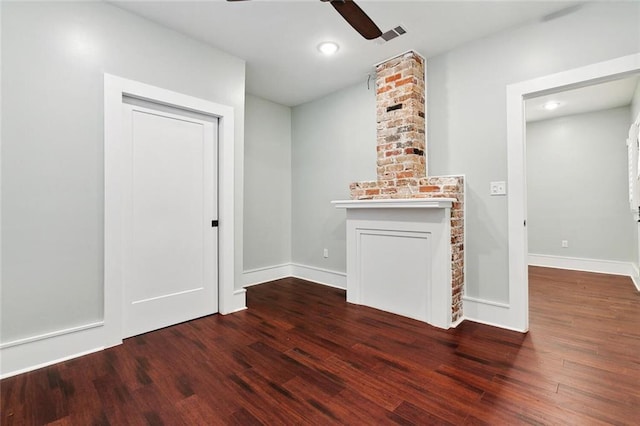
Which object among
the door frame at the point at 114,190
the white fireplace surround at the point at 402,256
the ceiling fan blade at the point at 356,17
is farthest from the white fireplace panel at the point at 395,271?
the door frame at the point at 114,190

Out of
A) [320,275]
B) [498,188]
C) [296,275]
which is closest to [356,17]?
[498,188]

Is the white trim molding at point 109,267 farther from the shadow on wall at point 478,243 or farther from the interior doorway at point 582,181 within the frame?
the interior doorway at point 582,181

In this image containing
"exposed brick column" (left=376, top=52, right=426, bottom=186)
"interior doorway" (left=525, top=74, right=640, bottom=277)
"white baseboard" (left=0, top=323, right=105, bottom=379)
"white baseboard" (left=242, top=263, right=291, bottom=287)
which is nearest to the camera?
"white baseboard" (left=0, top=323, right=105, bottom=379)

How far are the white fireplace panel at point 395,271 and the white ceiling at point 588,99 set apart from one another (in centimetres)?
268

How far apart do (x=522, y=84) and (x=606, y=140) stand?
360 centimetres

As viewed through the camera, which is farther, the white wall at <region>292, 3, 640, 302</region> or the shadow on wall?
the shadow on wall

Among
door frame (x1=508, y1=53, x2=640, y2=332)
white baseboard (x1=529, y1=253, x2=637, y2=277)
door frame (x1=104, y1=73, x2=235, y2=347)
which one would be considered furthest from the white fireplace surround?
white baseboard (x1=529, y1=253, x2=637, y2=277)

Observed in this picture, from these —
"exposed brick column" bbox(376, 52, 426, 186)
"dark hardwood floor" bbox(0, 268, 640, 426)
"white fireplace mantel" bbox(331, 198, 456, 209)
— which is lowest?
"dark hardwood floor" bbox(0, 268, 640, 426)

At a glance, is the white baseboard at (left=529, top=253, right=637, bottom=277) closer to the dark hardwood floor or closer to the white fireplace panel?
the dark hardwood floor

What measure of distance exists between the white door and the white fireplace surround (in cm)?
151

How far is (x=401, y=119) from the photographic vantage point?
10.0ft

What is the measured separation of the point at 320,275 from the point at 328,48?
9.36 ft

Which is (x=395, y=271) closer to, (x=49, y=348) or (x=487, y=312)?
(x=487, y=312)

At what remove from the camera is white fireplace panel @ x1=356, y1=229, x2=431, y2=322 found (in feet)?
9.31
